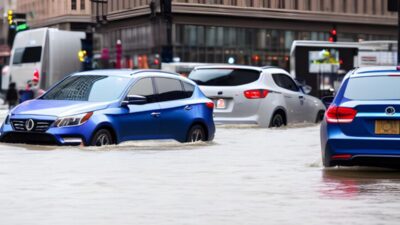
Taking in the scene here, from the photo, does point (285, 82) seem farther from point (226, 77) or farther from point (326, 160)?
point (326, 160)

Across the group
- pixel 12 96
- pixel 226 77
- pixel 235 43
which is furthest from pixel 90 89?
pixel 235 43

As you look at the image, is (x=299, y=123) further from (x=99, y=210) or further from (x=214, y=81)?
(x=99, y=210)

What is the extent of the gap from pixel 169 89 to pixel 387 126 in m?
6.80

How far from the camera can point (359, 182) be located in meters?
13.6

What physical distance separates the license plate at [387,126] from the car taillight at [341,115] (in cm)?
33

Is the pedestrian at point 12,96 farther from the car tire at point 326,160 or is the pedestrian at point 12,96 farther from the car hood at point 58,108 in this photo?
the car tire at point 326,160

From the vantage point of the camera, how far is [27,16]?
7125cm

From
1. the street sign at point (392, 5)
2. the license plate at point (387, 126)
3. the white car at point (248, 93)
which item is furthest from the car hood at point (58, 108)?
the street sign at point (392, 5)

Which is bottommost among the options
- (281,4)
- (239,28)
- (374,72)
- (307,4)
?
(374,72)

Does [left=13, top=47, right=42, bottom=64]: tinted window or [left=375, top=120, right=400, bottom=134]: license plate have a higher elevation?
[left=13, top=47, right=42, bottom=64]: tinted window

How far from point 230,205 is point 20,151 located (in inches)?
295

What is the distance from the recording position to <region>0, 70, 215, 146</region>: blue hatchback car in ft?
59.5

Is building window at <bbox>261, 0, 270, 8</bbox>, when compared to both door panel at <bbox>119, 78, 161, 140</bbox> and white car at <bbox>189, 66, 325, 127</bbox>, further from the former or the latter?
door panel at <bbox>119, 78, 161, 140</bbox>

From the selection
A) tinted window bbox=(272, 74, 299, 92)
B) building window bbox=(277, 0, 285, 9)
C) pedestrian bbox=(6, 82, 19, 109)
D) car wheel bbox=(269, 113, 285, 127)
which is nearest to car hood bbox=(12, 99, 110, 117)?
car wheel bbox=(269, 113, 285, 127)
